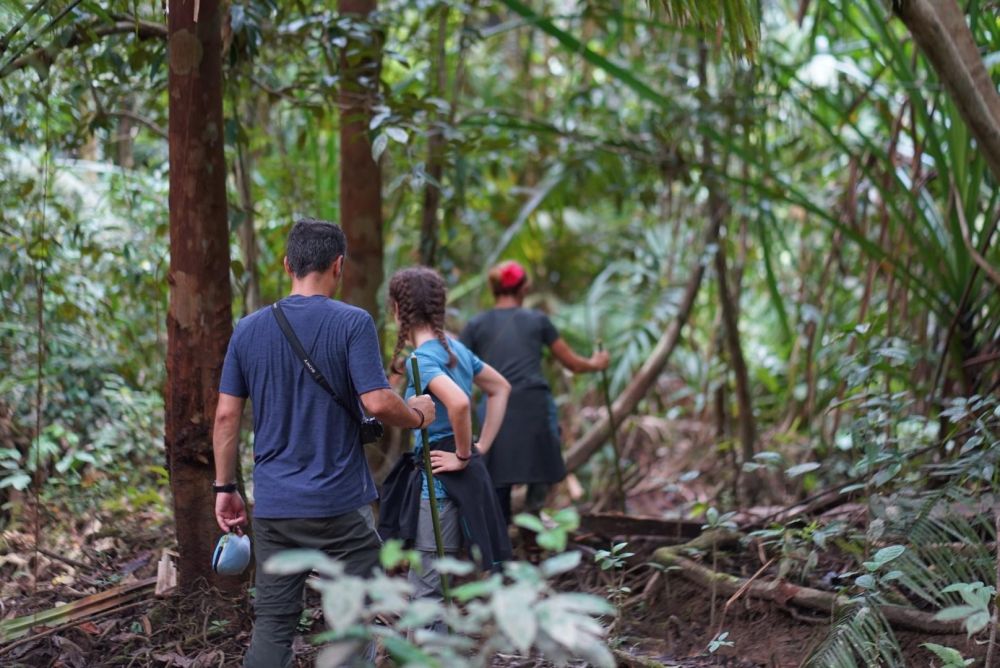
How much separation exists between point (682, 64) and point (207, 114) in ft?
14.9

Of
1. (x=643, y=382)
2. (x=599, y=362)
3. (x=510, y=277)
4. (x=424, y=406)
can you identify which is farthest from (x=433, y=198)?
(x=424, y=406)

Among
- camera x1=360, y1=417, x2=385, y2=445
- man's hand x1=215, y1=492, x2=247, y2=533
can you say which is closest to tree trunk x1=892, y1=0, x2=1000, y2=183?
camera x1=360, y1=417, x2=385, y2=445

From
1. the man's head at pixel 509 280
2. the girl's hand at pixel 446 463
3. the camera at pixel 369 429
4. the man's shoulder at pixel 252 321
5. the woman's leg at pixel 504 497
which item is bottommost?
the woman's leg at pixel 504 497

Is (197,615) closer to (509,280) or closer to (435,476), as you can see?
(435,476)

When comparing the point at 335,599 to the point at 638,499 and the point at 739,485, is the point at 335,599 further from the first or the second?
the point at 638,499

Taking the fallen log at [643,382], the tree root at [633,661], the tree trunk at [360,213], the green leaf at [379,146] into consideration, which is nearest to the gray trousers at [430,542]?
the tree root at [633,661]

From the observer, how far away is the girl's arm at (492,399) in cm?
422

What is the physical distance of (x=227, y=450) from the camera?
122 inches

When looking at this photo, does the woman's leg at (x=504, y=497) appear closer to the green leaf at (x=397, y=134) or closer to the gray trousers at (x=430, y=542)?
the gray trousers at (x=430, y=542)

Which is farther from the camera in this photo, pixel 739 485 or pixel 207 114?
pixel 739 485

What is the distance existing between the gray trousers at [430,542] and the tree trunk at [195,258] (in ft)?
2.64

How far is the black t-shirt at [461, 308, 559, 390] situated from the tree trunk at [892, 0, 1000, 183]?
2468mm

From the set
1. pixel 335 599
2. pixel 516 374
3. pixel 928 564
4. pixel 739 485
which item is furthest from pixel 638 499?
pixel 335 599

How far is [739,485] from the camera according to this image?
6691 mm
